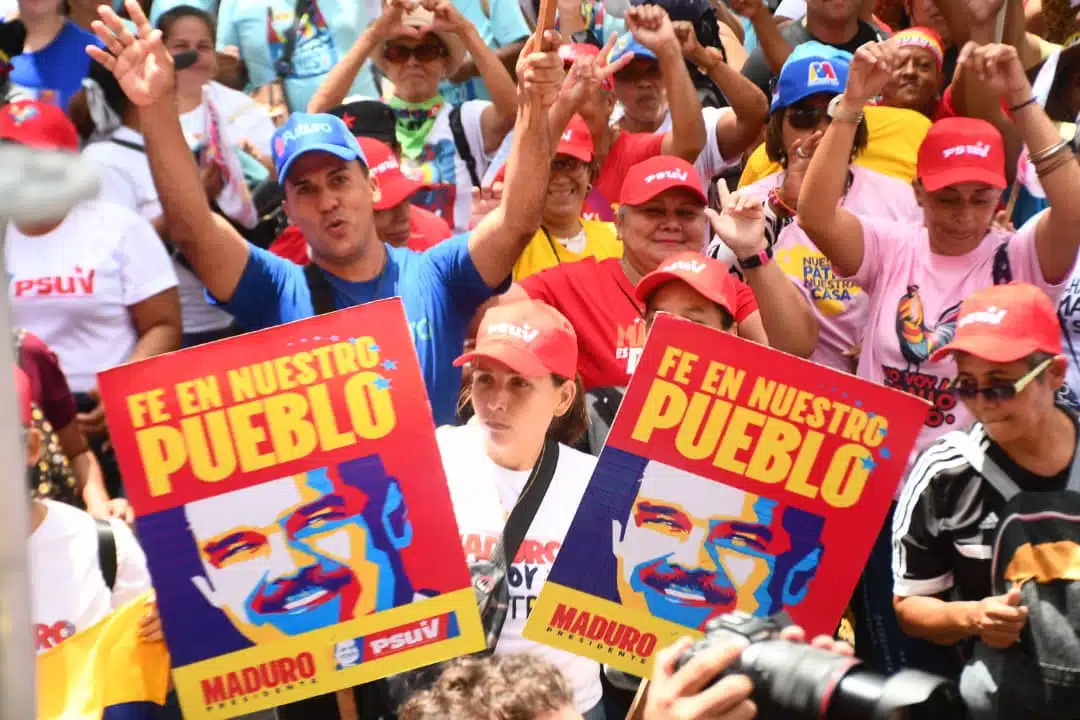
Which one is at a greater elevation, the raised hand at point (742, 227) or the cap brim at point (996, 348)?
the raised hand at point (742, 227)

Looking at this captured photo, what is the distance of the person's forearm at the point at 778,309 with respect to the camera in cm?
401

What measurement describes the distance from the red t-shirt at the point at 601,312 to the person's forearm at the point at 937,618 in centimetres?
109

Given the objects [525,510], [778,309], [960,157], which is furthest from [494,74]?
[525,510]

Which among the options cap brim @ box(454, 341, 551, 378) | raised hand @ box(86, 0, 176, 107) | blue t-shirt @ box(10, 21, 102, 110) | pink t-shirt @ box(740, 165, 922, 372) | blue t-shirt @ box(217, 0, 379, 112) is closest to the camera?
cap brim @ box(454, 341, 551, 378)

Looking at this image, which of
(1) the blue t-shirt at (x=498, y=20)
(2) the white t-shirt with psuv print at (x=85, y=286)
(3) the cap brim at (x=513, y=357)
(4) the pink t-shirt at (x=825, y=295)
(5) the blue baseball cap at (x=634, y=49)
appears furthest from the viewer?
(1) the blue t-shirt at (x=498, y=20)

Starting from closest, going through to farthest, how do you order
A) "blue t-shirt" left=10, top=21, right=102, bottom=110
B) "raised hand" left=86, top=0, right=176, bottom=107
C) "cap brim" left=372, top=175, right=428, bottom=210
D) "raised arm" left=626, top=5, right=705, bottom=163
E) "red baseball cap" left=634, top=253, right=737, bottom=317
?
"raised hand" left=86, top=0, right=176, bottom=107 → "red baseball cap" left=634, top=253, right=737, bottom=317 → "cap brim" left=372, top=175, right=428, bottom=210 → "raised arm" left=626, top=5, right=705, bottom=163 → "blue t-shirt" left=10, top=21, right=102, bottom=110

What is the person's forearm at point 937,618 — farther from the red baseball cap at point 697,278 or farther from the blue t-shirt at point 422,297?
the blue t-shirt at point 422,297

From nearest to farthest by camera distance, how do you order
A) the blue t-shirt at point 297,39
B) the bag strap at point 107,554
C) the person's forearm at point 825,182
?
the bag strap at point 107,554, the person's forearm at point 825,182, the blue t-shirt at point 297,39

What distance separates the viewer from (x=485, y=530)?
3230 millimetres

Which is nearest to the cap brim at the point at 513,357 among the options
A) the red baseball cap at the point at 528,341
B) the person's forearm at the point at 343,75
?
the red baseball cap at the point at 528,341

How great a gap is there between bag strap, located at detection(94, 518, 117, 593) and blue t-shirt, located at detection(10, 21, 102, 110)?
7.88 ft

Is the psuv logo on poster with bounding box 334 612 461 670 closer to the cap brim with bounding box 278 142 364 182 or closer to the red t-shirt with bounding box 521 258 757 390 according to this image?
the red t-shirt with bounding box 521 258 757 390

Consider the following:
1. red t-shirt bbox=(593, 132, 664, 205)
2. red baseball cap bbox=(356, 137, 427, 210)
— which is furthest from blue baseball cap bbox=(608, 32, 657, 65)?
red baseball cap bbox=(356, 137, 427, 210)

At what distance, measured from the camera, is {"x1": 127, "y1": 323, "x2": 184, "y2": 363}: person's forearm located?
4203 mm
